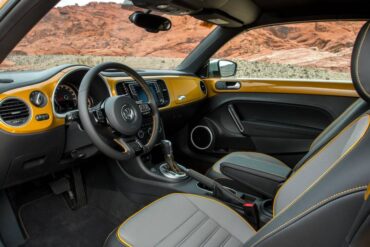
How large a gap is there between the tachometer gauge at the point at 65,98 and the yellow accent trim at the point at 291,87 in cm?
150

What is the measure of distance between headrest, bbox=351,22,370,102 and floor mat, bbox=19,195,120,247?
5.99 ft

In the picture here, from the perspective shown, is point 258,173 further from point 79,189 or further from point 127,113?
point 79,189

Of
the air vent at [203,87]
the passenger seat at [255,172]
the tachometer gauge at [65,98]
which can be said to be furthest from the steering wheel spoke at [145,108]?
the air vent at [203,87]

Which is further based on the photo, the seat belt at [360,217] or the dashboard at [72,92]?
the dashboard at [72,92]

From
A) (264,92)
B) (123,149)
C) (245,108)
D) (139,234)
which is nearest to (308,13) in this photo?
(264,92)

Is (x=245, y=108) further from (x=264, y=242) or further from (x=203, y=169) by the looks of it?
(x=264, y=242)

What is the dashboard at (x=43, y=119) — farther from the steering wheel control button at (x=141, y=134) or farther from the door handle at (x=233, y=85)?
the door handle at (x=233, y=85)

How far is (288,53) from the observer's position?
12.0 feet

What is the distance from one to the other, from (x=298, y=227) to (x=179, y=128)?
7.95ft

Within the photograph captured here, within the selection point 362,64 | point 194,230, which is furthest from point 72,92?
point 362,64

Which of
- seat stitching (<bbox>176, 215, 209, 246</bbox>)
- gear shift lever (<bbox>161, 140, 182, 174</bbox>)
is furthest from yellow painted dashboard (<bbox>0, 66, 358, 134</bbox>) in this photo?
seat stitching (<bbox>176, 215, 209, 246</bbox>)

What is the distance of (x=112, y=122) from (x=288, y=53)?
241 cm

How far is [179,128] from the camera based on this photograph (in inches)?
130

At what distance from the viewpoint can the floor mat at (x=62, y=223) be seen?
7.38ft
